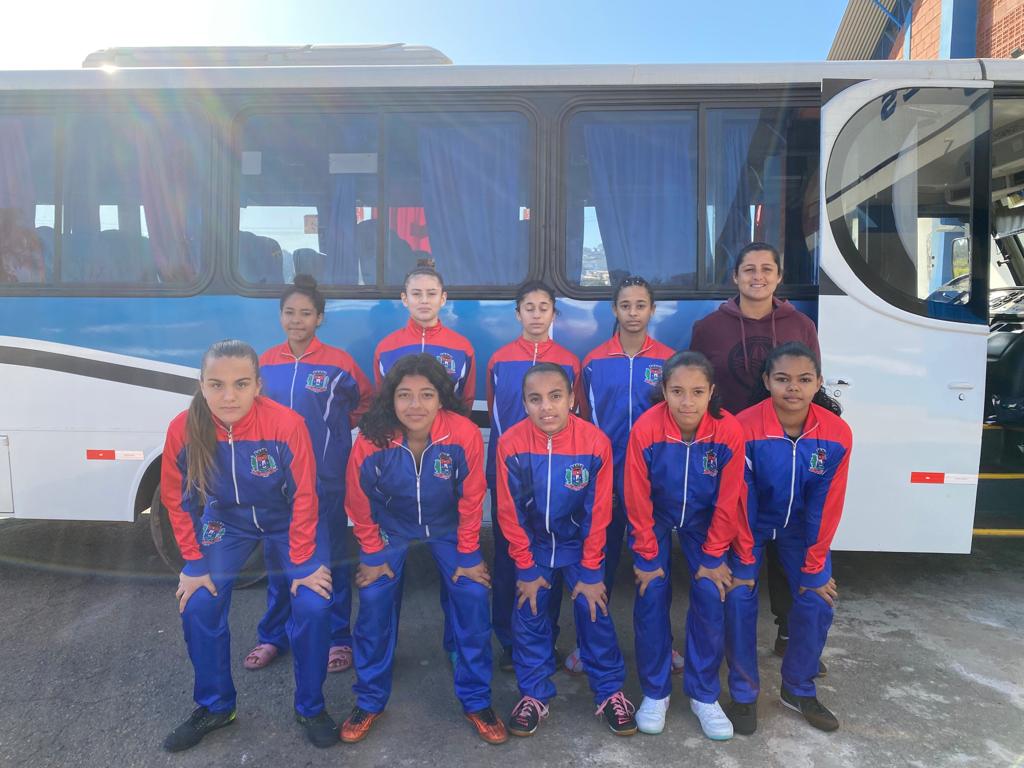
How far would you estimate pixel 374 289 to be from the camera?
12.6 ft

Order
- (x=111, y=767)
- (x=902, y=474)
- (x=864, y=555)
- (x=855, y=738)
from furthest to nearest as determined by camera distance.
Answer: (x=864, y=555), (x=902, y=474), (x=855, y=738), (x=111, y=767)

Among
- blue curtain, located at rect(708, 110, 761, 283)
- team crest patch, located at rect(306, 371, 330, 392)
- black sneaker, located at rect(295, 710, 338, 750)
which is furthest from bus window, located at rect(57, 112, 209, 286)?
blue curtain, located at rect(708, 110, 761, 283)

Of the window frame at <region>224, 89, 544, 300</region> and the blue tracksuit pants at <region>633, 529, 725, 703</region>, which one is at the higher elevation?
the window frame at <region>224, 89, 544, 300</region>

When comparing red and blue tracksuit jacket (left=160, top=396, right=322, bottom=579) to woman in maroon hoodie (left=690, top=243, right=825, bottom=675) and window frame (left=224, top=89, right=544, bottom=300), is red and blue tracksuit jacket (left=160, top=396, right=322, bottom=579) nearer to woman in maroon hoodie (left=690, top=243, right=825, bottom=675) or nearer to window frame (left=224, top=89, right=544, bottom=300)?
window frame (left=224, top=89, right=544, bottom=300)

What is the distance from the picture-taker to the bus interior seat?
152 inches

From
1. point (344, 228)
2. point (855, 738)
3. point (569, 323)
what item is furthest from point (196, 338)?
point (855, 738)

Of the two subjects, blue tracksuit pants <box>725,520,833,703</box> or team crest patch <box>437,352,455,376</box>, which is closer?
blue tracksuit pants <box>725,520,833,703</box>

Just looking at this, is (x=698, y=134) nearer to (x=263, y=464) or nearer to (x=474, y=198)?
(x=474, y=198)

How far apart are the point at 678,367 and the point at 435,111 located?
2.11 m

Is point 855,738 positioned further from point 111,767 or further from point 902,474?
point 111,767

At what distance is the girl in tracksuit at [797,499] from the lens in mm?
2816

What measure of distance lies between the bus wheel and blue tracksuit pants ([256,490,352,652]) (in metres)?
0.61

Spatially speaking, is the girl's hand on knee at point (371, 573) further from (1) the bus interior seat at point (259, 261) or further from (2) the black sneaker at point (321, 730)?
(1) the bus interior seat at point (259, 261)

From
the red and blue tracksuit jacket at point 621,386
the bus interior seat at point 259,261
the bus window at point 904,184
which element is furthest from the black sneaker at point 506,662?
the bus window at point 904,184
